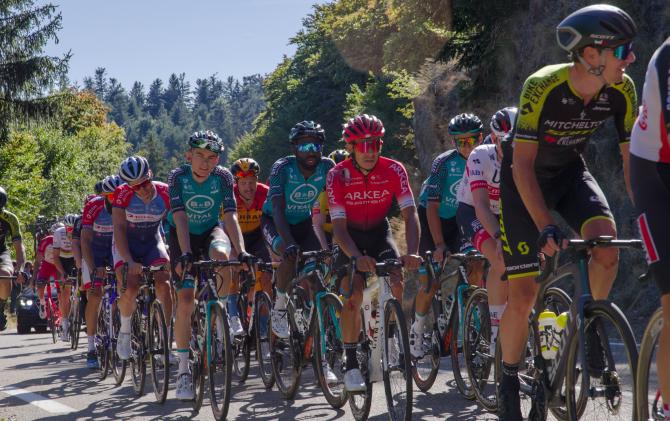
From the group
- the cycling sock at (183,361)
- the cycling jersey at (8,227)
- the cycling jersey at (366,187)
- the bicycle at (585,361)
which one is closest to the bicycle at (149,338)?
the cycling sock at (183,361)

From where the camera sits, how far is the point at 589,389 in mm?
4953

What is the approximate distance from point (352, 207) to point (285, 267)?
1.64m

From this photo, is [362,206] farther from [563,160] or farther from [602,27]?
[602,27]

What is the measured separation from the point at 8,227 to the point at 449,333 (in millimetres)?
6536

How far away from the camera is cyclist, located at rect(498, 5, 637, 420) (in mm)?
5012

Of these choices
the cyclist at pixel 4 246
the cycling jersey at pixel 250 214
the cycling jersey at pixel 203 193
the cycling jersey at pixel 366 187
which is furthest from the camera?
the cyclist at pixel 4 246

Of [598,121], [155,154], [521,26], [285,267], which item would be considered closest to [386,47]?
[521,26]

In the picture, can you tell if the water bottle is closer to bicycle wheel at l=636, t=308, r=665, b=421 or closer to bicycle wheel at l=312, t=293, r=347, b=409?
bicycle wheel at l=636, t=308, r=665, b=421

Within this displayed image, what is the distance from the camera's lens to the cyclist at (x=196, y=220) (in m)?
8.88

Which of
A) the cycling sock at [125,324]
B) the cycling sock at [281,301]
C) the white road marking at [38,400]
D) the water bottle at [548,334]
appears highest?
the cycling sock at [281,301]

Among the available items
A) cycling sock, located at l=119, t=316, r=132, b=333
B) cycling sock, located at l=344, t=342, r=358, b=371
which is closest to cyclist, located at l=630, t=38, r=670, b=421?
cycling sock, located at l=344, t=342, r=358, b=371

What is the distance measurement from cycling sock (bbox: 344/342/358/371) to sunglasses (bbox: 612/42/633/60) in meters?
3.19

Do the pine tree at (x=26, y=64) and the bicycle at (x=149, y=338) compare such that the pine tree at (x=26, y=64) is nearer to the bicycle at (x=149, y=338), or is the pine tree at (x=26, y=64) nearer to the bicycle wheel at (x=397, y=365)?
the bicycle at (x=149, y=338)

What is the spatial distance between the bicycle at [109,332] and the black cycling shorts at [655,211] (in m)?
7.53
